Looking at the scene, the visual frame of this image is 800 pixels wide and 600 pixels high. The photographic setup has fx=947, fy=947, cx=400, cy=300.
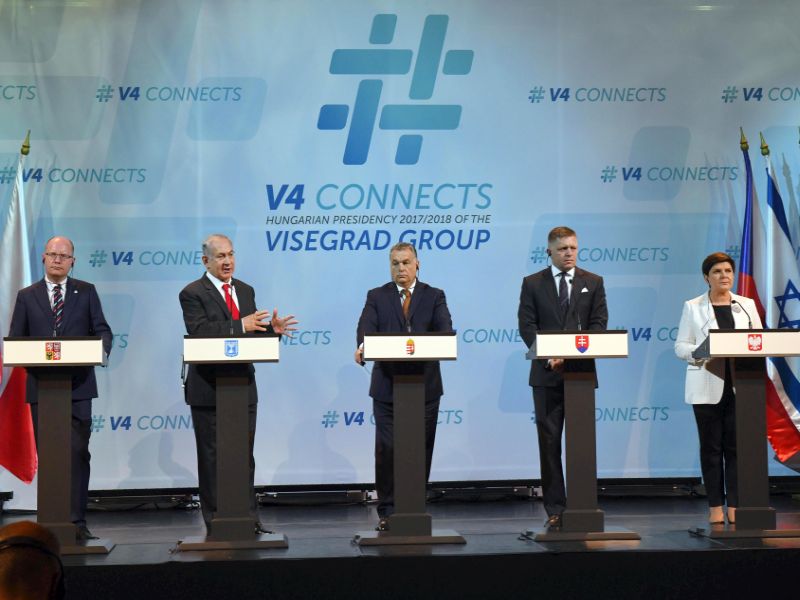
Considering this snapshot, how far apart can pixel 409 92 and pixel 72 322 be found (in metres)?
2.96

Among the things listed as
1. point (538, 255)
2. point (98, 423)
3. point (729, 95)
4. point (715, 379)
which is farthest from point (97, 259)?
point (729, 95)

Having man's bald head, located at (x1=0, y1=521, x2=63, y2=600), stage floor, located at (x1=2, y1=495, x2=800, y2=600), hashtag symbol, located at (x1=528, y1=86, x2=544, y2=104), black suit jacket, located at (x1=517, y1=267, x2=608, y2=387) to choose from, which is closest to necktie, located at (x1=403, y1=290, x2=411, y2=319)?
black suit jacket, located at (x1=517, y1=267, x2=608, y2=387)

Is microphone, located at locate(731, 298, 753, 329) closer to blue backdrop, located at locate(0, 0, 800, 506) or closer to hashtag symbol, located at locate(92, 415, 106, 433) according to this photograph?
blue backdrop, located at locate(0, 0, 800, 506)

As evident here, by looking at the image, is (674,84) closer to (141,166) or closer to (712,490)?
(712,490)

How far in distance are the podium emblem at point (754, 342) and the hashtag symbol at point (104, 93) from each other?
4518mm

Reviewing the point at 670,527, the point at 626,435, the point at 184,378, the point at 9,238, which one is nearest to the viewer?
the point at 184,378

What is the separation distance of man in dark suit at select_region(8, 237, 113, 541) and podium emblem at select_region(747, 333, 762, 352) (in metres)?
3.26

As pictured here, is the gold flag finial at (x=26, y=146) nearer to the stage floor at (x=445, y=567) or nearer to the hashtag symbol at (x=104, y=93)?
the hashtag symbol at (x=104, y=93)

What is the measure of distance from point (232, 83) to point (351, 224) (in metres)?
1.31

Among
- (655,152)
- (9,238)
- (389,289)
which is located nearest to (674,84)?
(655,152)

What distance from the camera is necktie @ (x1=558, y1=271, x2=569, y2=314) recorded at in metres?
5.12

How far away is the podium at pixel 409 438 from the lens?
14.9 feet

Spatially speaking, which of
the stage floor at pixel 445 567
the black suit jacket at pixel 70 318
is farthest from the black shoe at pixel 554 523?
the black suit jacket at pixel 70 318

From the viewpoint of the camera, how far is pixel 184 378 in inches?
200
